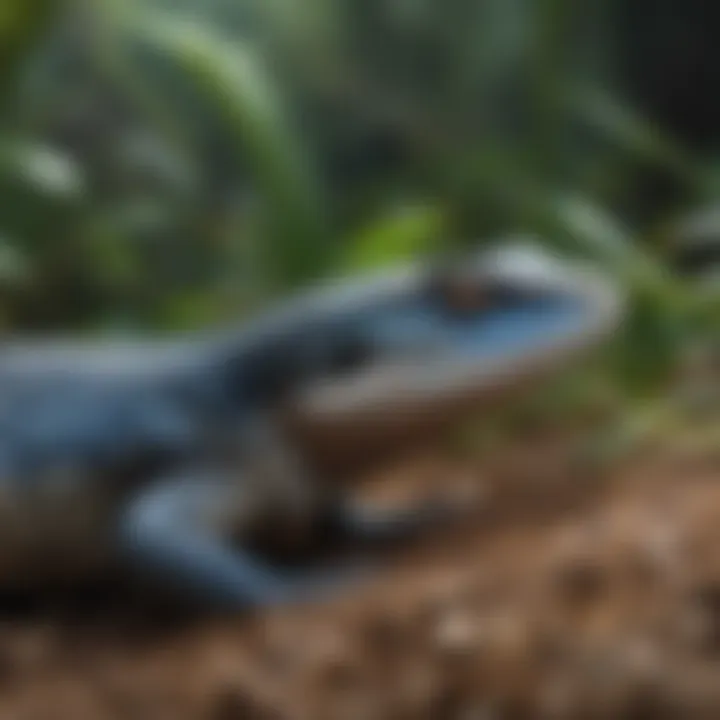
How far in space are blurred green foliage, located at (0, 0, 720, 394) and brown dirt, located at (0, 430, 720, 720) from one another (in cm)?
19

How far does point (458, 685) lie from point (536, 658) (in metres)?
0.04

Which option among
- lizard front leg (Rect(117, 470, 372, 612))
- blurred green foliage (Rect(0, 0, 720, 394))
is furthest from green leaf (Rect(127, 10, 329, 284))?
lizard front leg (Rect(117, 470, 372, 612))

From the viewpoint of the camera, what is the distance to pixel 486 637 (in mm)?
841

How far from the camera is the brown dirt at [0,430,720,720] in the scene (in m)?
0.78

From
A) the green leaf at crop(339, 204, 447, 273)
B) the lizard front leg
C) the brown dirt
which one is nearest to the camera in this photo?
the brown dirt

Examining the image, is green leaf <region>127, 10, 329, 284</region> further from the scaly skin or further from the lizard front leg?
the lizard front leg

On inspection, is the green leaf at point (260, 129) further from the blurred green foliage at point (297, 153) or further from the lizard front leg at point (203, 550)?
the lizard front leg at point (203, 550)

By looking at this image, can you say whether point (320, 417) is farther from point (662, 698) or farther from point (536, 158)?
point (662, 698)

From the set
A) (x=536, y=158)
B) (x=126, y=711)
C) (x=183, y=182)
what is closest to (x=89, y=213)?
(x=183, y=182)

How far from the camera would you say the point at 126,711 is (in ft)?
2.80

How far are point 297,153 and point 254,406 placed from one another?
19 centimetres

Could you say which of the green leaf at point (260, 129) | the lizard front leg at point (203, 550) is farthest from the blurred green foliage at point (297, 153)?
the lizard front leg at point (203, 550)

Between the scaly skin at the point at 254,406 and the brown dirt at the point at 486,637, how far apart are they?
0.25 feet

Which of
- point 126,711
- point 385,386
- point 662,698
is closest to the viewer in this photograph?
point 662,698
